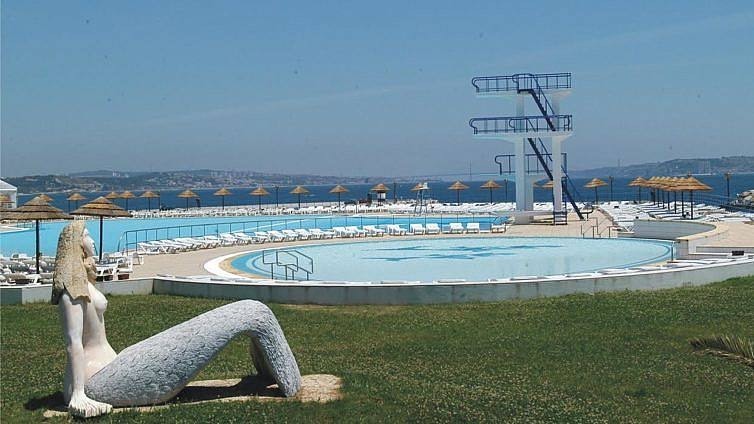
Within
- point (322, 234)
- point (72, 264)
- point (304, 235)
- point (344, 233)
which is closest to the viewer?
point (72, 264)

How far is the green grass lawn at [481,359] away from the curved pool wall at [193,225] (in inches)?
716

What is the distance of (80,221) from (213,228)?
95.4 feet

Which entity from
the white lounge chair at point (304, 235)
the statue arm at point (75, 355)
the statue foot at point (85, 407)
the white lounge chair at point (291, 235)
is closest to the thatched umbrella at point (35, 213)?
the white lounge chair at point (291, 235)

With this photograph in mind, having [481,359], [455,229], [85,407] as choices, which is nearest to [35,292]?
[85,407]

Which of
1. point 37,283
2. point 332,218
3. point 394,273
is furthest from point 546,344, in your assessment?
point 332,218

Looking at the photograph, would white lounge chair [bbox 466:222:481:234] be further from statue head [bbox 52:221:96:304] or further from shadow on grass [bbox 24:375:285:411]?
statue head [bbox 52:221:96:304]

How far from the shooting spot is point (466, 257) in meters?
21.9

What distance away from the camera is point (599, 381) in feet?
26.2

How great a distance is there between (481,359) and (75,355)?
172 inches

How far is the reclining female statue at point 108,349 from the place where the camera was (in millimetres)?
6789

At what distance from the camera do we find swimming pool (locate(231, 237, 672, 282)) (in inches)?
730

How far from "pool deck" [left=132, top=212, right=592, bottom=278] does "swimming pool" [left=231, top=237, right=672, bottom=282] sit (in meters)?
0.86

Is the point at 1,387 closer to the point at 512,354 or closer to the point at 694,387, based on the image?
the point at 512,354

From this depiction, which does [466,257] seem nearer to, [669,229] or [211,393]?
[669,229]
